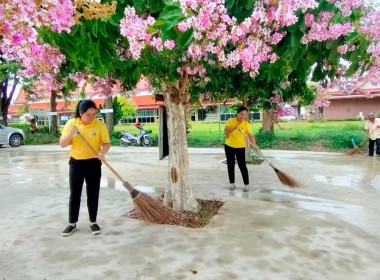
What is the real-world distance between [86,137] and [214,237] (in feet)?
6.53

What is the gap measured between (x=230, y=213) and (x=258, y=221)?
0.51 metres

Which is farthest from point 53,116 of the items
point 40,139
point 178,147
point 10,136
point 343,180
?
point 178,147

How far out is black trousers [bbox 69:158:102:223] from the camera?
425 cm

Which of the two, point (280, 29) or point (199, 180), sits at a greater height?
point (280, 29)

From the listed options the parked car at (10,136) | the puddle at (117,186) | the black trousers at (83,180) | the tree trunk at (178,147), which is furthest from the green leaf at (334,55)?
the parked car at (10,136)

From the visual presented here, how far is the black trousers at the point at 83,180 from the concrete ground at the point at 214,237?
33 cm

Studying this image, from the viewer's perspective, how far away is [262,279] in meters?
3.25

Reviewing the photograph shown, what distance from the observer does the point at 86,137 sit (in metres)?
4.26

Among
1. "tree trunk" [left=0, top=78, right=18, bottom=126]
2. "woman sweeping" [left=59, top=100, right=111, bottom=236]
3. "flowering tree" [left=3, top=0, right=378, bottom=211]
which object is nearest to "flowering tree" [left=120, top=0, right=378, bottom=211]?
"flowering tree" [left=3, top=0, right=378, bottom=211]

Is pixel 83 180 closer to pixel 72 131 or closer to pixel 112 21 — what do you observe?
pixel 72 131

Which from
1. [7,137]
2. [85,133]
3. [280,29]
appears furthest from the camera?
[7,137]

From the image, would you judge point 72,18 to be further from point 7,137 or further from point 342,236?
point 7,137

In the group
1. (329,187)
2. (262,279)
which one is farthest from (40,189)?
(329,187)

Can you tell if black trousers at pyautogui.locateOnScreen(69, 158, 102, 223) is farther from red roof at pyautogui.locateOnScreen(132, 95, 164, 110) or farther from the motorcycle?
red roof at pyautogui.locateOnScreen(132, 95, 164, 110)
